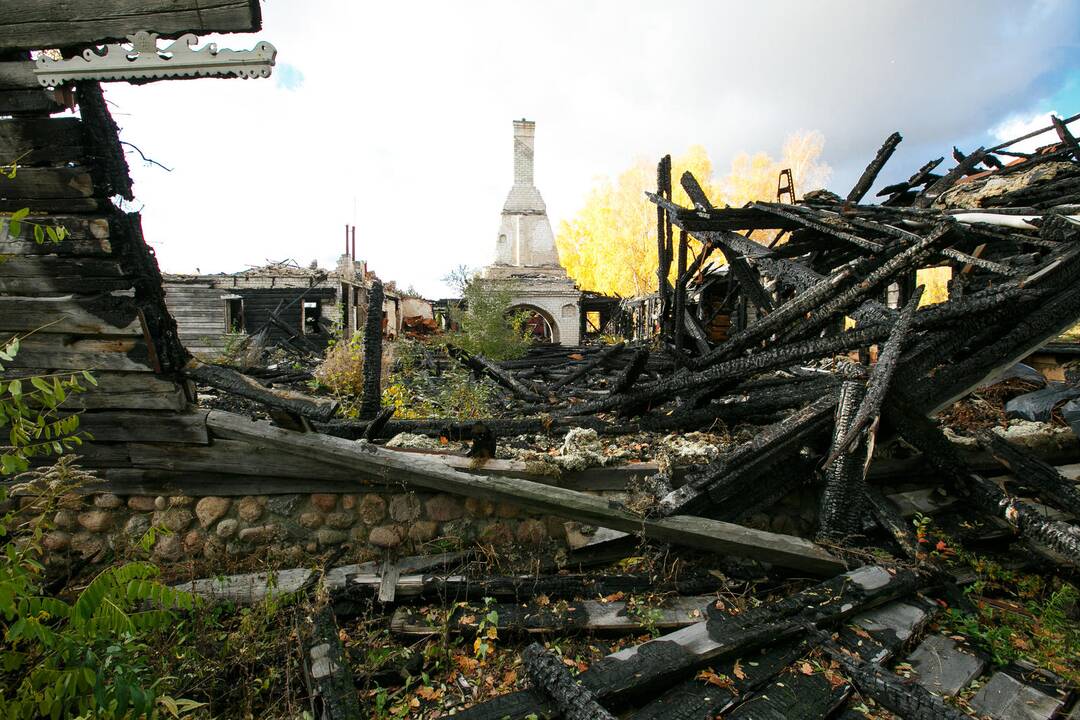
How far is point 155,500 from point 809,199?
28.6 ft

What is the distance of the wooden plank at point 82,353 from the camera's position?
3742mm

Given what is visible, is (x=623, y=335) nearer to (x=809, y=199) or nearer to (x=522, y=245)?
(x=522, y=245)

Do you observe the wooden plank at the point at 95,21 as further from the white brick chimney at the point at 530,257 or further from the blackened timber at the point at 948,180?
the white brick chimney at the point at 530,257

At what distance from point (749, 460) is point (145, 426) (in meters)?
4.48

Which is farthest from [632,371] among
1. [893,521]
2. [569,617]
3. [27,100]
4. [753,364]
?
[27,100]

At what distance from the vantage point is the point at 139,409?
13.0ft

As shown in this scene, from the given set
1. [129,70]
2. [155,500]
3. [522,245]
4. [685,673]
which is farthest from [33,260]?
[522,245]

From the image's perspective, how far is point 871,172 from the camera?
29.3ft

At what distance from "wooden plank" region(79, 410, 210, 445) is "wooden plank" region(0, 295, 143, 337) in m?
0.65

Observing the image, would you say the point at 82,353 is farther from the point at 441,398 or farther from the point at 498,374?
the point at 498,374

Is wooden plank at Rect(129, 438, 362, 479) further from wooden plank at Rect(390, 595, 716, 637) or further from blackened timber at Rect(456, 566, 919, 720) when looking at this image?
blackened timber at Rect(456, 566, 919, 720)

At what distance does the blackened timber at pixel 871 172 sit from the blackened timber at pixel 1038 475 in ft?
18.5

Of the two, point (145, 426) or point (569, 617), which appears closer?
point (569, 617)

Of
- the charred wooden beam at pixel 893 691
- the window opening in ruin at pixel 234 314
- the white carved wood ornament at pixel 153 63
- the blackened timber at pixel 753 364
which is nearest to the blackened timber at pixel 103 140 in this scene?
the white carved wood ornament at pixel 153 63
